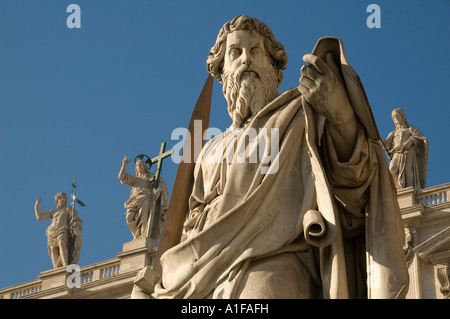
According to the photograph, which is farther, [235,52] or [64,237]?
[64,237]

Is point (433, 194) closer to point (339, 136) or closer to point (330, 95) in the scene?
point (339, 136)

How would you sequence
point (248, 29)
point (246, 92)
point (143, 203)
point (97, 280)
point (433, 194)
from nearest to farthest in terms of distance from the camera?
point (246, 92), point (248, 29), point (433, 194), point (97, 280), point (143, 203)

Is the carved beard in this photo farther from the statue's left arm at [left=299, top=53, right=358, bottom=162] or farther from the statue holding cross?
the statue holding cross

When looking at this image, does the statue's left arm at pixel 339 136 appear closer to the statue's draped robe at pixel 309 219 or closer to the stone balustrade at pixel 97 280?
the statue's draped robe at pixel 309 219

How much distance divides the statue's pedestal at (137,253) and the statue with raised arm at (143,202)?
247 mm

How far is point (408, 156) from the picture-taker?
87.0ft

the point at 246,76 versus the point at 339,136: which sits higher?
the point at 246,76

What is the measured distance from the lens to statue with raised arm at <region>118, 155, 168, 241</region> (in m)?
29.8

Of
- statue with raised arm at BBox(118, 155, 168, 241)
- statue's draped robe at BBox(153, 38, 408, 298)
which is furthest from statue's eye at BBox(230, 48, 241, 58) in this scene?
statue with raised arm at BBox(118, 155, 168, 241)

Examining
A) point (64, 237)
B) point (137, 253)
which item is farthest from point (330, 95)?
point (64, 237)

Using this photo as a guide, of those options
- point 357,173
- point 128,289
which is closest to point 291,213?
point 357,173

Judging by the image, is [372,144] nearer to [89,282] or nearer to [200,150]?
[200,150]

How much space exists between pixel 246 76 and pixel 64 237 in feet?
79.0

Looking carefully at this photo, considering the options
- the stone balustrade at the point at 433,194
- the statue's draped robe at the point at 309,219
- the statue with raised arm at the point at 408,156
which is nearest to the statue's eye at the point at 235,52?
the statue's draped robe at the point at 309,219
